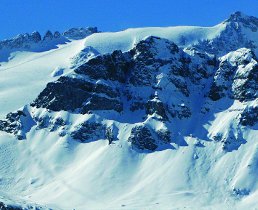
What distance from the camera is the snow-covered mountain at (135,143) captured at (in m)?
164

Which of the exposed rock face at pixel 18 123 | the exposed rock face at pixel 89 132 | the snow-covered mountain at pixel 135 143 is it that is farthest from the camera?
the exposed rock face at pixel 18 123

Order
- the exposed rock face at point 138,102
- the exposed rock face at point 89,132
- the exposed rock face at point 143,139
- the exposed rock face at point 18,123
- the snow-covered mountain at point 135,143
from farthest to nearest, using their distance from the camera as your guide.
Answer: the exposed rock face at point 18,123 → the exposed rock face at point 89,132 → the exposed rock face at point 138,102 → the exposed rock face at point 143,139 → the snow-covered mountain at point 135,143

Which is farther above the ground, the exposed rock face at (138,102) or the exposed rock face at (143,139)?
the exposed rock face at (138,102)

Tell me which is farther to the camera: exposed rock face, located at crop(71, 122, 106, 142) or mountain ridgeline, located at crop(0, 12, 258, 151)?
exposed rock face, located at crop(71, 122, 106, 142)

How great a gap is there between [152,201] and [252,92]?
47575 millimetres

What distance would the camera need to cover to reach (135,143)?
18038cm

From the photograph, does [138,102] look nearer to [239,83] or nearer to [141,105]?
[141,105]

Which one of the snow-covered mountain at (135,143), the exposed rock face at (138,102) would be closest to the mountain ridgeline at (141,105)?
the exposed rock face at (138,102)

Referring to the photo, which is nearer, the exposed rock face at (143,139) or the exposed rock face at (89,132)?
the exposed rock face at (143,139)

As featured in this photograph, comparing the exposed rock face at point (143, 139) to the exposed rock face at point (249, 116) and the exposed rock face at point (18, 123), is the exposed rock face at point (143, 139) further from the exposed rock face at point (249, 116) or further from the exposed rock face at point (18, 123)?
the exposed rock face at point (18, 123)

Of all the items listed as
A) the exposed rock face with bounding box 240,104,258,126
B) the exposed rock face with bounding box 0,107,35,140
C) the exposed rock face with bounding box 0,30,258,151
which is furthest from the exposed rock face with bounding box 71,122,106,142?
the exposed rock face with bounding box 240,104,258,126

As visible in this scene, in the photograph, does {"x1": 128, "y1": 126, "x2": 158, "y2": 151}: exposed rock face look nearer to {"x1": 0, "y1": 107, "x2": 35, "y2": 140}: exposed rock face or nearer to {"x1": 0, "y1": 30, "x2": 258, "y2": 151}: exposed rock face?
{"x1": 0, "y1": 30, "x2": 258, "y2": 151}: exposed rock face

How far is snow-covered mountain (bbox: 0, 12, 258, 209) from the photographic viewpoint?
164 meters

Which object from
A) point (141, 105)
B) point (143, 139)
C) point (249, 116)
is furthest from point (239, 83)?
point (143, 139)
